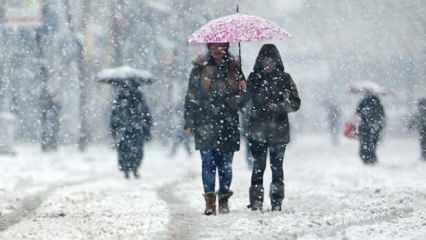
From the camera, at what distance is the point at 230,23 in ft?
35.3

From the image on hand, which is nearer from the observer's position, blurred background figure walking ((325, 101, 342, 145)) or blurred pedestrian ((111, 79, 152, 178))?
blurred pedestrian ((111, 79, 152, 178))

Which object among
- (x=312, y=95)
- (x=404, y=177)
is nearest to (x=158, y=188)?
(x=404, y=177)

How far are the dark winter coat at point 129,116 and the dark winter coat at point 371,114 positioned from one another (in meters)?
4.91

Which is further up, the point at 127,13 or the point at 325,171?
the point at 127,13

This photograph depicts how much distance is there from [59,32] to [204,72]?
2221 cm

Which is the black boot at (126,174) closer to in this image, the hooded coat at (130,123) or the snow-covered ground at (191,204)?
the hooded coat at (130,123)

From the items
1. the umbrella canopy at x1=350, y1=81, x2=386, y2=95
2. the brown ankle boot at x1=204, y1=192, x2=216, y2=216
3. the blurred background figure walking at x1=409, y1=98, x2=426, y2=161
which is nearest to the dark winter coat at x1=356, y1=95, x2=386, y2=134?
the umbrella canopy at x1=350, y1=81, x2=386, y2=95

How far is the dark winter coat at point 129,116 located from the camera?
59.5ft

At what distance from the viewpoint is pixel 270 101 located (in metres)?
10.6

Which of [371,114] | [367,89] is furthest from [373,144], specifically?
[367,89]

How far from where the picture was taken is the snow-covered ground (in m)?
9.12

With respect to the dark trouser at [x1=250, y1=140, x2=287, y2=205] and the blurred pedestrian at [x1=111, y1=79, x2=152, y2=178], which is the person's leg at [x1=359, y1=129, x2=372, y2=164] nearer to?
the blurred pedestrian at [x1=111, y1=79, x2=152, y2=178]

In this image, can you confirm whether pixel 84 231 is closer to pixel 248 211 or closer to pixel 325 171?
pixel 248 211

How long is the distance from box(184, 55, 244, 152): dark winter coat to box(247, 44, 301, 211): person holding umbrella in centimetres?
19
